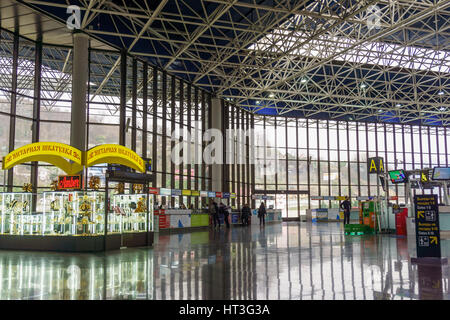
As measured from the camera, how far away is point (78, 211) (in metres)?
11.6

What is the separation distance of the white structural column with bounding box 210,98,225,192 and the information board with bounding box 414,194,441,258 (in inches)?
868

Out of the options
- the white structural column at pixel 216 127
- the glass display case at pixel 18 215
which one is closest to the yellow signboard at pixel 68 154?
the glass display case at pixel 18 215

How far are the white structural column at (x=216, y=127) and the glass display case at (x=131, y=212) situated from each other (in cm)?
1714

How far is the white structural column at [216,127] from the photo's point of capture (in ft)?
101

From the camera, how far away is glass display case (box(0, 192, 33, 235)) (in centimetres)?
1226

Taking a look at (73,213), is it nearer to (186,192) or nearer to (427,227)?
(427,227)

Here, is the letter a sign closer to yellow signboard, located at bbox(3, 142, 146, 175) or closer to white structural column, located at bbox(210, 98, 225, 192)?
yellow signboard, located at bbox(3, 142, 146, 175)

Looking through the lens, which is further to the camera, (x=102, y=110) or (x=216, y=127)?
(x=216, y=127)

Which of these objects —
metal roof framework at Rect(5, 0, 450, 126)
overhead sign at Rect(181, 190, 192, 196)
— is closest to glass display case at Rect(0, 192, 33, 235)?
metal roof framework at Rect(5, 0, 450, 126)

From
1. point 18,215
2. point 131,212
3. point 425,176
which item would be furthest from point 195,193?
point 18,215

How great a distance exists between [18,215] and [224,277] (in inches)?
331

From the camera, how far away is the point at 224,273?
7262mm
